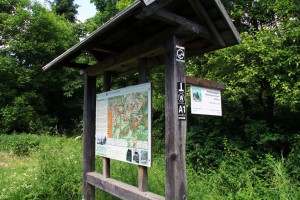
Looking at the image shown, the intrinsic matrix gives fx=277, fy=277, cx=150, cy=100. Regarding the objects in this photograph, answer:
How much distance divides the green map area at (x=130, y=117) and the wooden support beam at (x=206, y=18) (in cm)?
102

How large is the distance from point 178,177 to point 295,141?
448 cm

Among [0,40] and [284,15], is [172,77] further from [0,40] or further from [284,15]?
[0,40]

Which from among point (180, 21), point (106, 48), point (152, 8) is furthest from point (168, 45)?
point (106, 48)

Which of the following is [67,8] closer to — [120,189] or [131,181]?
[131,181]

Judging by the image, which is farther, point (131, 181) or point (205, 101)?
point (131, 181)

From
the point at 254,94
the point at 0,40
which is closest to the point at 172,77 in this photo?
the point at 254,94

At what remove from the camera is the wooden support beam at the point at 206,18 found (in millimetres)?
2873

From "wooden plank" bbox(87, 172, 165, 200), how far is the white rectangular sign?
1032 millimetres

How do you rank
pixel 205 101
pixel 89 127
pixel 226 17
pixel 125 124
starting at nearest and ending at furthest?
pixel 226 17 → pixel 205 101 → pixel 125 124 → pixel 89 127

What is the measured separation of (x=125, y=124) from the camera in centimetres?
360

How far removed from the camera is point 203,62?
798 cm

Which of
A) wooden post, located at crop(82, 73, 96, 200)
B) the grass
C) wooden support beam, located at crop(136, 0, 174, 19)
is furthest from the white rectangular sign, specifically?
wooden post, located at crop(82, 73, 96, 200)

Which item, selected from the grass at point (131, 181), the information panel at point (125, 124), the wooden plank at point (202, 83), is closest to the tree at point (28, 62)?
the grass at point (131, 181)

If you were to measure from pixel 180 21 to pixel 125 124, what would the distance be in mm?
1520
